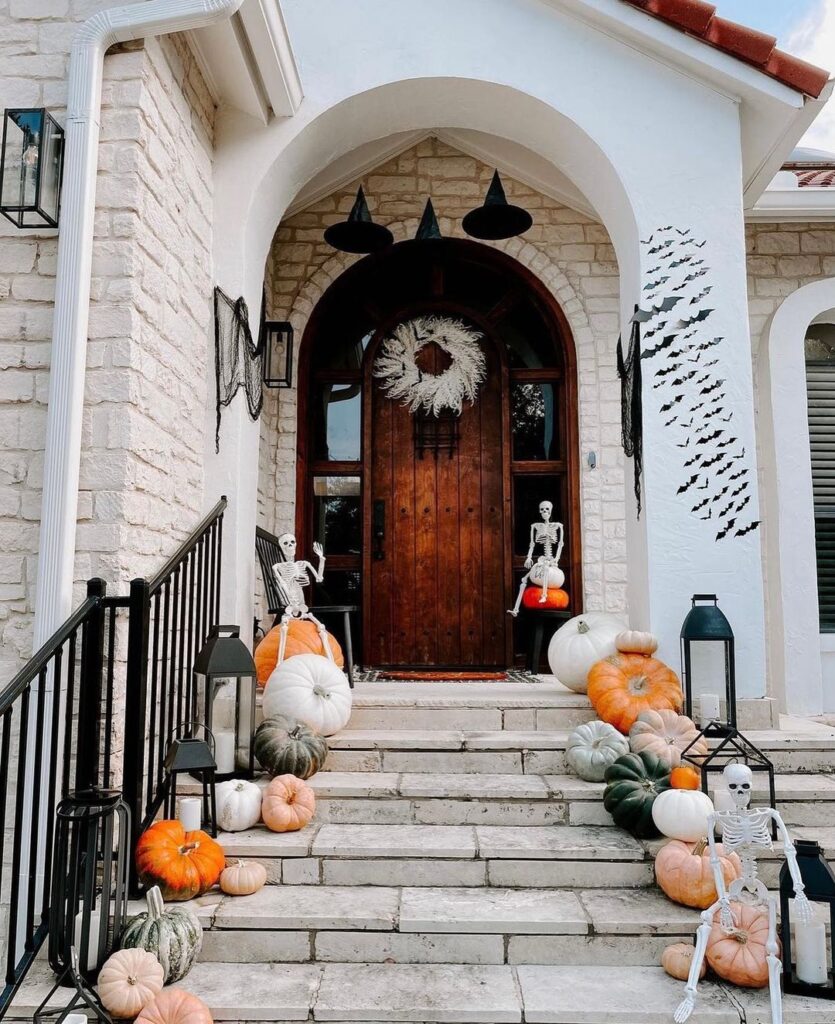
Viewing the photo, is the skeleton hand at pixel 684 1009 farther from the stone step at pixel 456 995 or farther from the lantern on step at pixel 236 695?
the lantern on step at pixel 236 695

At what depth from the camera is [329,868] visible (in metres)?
3.16

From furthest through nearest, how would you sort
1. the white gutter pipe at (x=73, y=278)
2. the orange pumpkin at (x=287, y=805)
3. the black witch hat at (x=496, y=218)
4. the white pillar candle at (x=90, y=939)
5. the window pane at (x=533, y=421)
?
1. the window pane at (x=533, y=421)
2. the black witch hat at (x=496, y=218)
3. the orange pumpkin at (x=287, y=805)
4. the white gutter pipe at (x=73, y=278)
5. the white pillar candle at (x=90, y=939)

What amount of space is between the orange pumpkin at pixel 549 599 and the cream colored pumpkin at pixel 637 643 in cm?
135

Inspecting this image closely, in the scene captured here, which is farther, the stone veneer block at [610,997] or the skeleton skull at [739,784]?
the skeleton skull at [739,784]

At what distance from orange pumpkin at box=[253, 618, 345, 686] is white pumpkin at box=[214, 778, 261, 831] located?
37.6 inches

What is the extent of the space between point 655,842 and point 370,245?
3.77 m

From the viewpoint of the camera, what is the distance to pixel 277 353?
586 cm

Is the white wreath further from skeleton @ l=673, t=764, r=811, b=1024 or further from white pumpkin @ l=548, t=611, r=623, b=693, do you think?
skeleton @ l=673, t=764, r=811, b=1024

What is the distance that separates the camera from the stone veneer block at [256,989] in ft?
8.18

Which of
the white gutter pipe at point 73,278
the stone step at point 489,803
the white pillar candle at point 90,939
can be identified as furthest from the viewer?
the stone step at point 489,803

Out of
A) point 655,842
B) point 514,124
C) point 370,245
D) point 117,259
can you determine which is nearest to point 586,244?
point 514,124

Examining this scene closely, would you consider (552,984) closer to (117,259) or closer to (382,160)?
(117,259)

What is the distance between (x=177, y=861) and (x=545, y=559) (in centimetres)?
331

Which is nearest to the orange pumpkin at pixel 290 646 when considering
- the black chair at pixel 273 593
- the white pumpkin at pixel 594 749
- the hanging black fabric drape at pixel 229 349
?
the black chair at pixel 273 593
